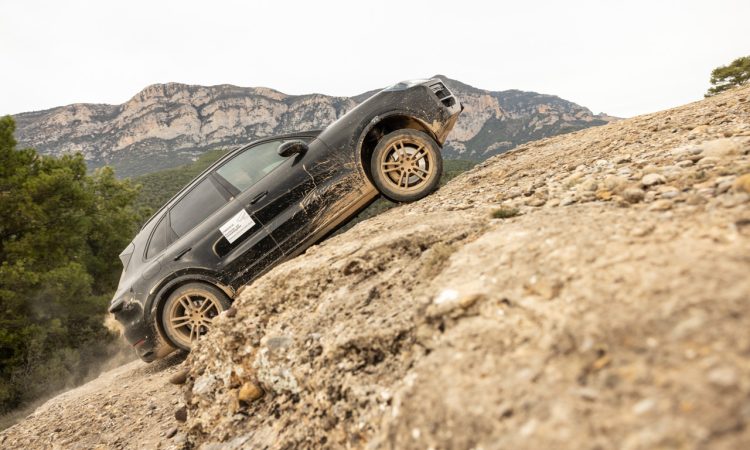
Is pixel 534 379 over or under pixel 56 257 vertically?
under

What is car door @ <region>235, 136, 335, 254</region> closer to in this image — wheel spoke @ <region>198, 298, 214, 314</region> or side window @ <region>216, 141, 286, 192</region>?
side window @ <region>216, 141, 286, 192</region>

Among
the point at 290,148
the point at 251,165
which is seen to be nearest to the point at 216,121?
the point at 251,165

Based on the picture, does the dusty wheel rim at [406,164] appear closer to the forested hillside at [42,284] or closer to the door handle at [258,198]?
the door handle at [258,198]

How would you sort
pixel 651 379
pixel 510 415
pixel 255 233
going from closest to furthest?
pixel 651 379 < pixel 510 415 < pixel 255 233

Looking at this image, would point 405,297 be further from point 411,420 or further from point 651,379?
point 651,379

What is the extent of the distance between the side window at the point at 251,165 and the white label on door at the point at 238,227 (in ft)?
1.19

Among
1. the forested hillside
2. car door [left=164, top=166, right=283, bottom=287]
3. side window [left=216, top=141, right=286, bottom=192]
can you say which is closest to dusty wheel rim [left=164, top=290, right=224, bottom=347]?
car door [left=164, top=166, right=283, bottom=287]

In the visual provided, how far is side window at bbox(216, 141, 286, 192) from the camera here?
175 inches

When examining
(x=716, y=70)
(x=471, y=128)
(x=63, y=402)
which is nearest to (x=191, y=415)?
(x=63, y=402)

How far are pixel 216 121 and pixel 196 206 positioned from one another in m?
159

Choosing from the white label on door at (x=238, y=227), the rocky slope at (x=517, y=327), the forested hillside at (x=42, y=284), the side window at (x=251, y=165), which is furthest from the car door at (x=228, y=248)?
the forested hillside at (x=42, y=284)

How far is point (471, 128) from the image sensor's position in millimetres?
160625

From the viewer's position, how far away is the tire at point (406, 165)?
435 centimetres

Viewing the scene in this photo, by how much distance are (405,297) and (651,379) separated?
4.38ft
